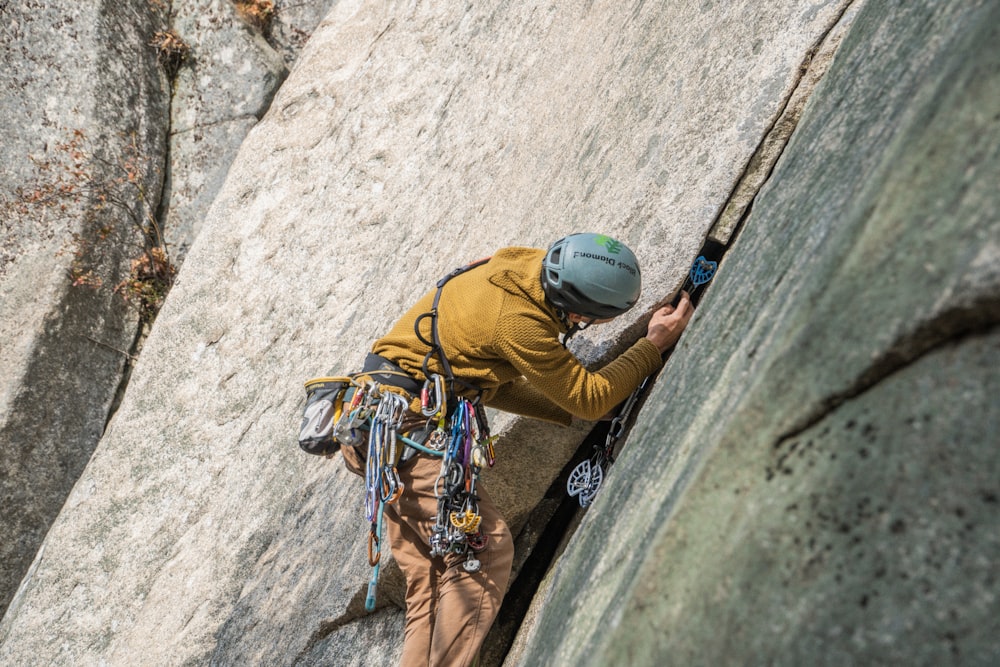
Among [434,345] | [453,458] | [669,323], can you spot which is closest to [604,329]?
[669,323]

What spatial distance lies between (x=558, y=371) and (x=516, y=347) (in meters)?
0.20

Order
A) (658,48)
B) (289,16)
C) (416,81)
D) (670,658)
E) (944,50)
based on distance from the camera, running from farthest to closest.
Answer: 1. (289,16)
2. (416,81)
3. (658,48)
4. (944,50)
5. (670,658)

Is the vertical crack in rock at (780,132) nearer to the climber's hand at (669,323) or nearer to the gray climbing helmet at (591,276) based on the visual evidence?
the climber's hand at (669,323)

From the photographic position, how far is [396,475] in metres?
4.20

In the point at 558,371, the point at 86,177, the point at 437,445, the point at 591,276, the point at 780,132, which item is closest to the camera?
the point at 591,276

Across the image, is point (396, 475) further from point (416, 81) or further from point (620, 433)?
point (416, 81)

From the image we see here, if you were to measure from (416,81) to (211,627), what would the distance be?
166 inches

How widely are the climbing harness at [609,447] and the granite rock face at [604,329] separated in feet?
0.36

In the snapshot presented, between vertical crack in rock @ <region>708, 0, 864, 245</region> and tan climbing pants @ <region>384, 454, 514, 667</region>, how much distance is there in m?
1.62

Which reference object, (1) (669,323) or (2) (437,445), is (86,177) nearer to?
(2) (437,445)

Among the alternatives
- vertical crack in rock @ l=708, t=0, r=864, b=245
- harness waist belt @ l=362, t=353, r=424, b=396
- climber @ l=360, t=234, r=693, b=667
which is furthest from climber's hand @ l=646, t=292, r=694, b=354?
harness waist belt @ l=362, t=353, r=424, b=396

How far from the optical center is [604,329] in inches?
169

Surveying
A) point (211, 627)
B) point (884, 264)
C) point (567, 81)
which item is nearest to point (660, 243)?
point (567, 81)

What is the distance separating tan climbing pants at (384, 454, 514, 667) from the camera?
13.7 ft
